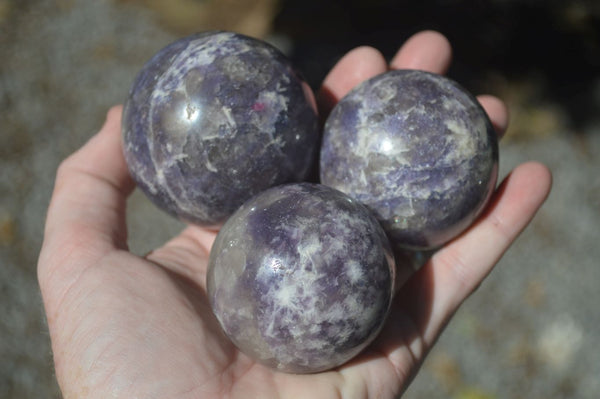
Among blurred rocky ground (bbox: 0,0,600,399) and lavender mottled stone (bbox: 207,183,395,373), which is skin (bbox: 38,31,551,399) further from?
blurred rocky ground (bbox: 0,0,600,399)

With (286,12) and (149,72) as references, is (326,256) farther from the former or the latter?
(286,12)

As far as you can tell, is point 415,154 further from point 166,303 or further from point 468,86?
point 468,86

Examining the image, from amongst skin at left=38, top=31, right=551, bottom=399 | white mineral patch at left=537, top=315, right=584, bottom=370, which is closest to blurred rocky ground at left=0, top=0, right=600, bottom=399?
white mineral patch at left=537, top=315, right=584, bottom=370

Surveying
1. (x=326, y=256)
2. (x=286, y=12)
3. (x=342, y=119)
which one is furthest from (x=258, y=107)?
(x=286, y=12)

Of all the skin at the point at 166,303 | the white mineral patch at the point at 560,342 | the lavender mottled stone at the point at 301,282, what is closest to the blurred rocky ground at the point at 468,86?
the white mineral patch at the point at 560,342

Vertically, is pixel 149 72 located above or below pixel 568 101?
above

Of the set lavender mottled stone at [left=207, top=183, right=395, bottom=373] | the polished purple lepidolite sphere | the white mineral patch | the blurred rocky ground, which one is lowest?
the white mineral patch
